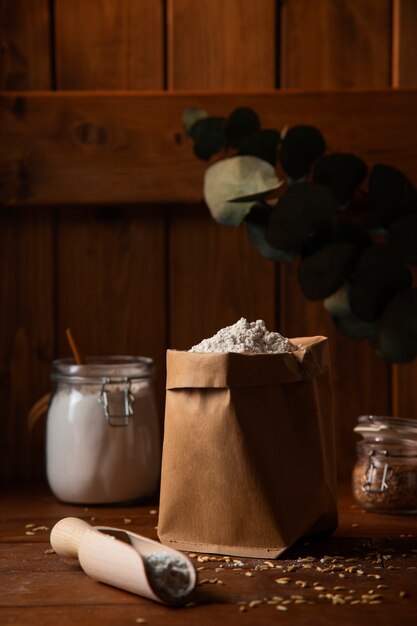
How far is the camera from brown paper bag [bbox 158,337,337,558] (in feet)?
3.41

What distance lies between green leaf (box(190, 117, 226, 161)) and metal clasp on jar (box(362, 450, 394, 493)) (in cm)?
50

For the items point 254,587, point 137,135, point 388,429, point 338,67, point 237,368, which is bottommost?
point 254,587

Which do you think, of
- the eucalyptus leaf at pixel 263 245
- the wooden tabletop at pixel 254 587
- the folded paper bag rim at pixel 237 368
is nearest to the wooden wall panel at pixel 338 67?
the eucalyptus leaf at pixel 263 245

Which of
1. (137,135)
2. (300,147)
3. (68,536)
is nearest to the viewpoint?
(68,536)

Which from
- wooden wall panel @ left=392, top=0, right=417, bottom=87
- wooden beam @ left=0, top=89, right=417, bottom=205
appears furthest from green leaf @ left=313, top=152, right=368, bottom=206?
wooden wall panel @ left=392, top=0, right=417, bottom=87

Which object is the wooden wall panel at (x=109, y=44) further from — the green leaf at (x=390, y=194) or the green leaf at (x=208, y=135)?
the green leaf at (x=390, y=194)

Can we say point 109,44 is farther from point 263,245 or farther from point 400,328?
point 400,328

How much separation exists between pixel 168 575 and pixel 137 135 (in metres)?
0.79

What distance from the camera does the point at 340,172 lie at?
136 cm

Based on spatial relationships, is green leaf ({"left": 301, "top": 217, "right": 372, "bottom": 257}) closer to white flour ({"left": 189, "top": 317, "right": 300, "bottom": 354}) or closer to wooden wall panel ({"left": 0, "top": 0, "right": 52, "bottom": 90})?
white flour ({"left": 189, "top": 317, "right": 300, "bottom": 354})

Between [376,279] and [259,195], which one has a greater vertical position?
[259,195]

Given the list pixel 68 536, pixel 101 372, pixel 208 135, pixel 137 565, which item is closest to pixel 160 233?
pixel 208 135

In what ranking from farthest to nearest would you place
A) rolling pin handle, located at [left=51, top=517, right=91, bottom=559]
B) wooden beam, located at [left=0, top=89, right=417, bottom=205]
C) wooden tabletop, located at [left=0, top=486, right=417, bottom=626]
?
1. wooden beam, located at [left=0, top=89, right=417, bottom=205]
2. rolling pin handle, located at [left=51, top=517, right=91, bottom=559]
3. wooden tabletop, located at [left=0, top=486, right=417, bottom=626]

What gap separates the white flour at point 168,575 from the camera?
0.90 metres
